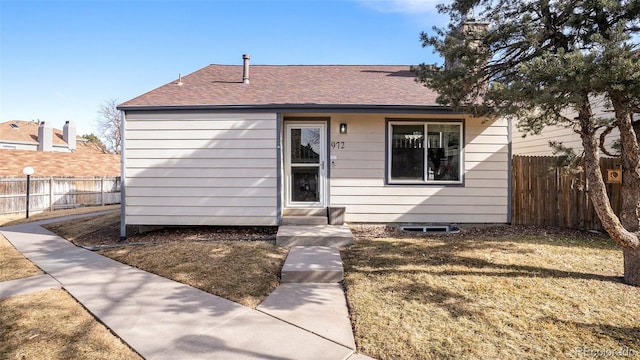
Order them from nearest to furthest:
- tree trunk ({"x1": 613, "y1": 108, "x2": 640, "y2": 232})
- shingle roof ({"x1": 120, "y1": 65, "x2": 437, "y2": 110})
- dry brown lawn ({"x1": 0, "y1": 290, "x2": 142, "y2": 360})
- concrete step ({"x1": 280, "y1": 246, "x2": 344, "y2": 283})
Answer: dry brown lawn ({"x1": 0, "y1": 290, "x2": 142, "y2": 360})
tree trunk ({"x1": 613, "y1": 108, "x2": 640, "y2": 232})
concrete step ({"x1": 280, "y1": 246, "x2": 344, "y2": 283})
shingle roof ({"x1": 120, "y1": 65, "x2": 437, "y2": 110})

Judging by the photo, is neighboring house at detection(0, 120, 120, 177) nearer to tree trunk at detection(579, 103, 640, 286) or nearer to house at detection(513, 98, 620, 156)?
tree trunk at detection(579, 103, 640, 286)

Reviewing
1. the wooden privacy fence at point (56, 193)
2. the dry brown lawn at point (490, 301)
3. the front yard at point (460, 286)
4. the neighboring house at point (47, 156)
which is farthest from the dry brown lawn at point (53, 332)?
the neighboring house at point (47, 156)

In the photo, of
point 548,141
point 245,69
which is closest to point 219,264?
point 245,69

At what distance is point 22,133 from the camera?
1032 inches

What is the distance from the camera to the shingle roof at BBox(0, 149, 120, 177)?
1414cm

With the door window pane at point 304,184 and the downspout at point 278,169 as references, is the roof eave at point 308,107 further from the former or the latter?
→ the door window pane at point 304,184

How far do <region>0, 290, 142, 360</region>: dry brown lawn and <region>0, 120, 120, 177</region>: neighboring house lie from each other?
13847 millimetres

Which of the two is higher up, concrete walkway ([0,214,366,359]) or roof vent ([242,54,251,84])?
roof vent ([242,54,251,84])

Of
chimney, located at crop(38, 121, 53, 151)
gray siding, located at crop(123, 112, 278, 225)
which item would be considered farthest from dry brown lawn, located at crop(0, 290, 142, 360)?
chimney, located at crop(38, 121, 53, 151)

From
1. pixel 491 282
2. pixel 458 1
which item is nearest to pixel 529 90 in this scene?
pixel 458 1

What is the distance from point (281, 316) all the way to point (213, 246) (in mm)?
2842

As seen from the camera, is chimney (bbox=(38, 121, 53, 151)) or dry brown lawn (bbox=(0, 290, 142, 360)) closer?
dry brown lawn (bbox=(0, 290, 142, 360))

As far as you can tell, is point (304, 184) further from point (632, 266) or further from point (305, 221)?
point (632, 266)

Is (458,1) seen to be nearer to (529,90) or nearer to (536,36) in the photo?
(536,36)
